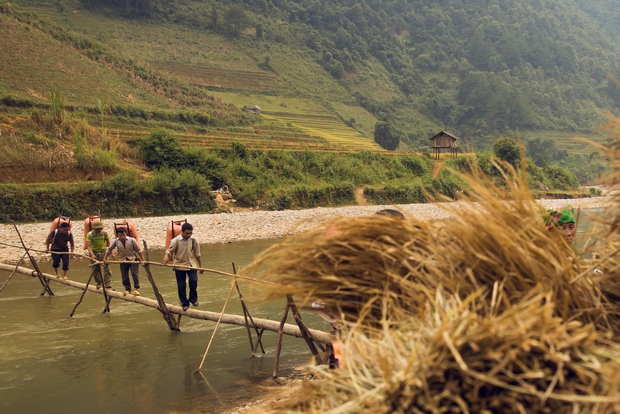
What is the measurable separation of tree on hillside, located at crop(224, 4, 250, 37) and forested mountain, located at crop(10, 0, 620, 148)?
0.19 m

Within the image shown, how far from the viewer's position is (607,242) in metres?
2.54

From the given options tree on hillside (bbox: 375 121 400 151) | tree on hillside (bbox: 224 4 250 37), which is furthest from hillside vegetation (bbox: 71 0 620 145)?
tree on hillside (bbox: 375 121 400 151)

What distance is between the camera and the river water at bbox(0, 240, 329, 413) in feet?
25.4

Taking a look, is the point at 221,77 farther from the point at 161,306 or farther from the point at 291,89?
the point at 161,306

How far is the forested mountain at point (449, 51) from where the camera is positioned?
10812 centimetres

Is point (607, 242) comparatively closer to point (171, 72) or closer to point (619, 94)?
point (171, 72)

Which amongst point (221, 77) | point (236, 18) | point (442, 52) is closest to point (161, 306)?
point (221, 77)

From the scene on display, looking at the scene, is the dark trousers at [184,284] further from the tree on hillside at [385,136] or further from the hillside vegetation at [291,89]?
the tree on hillside at [385,136]

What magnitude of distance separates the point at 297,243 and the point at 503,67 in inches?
5710

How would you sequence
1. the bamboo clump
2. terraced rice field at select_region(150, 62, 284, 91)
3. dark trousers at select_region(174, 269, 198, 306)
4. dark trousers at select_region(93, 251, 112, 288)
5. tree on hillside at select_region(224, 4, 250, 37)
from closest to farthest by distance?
the bamboo clump, dark trousers at select_region(174, 269, 198, 306), dark trousers at select_region(93, 251, 112, 288), terraced rice field at select_region(150, 62, 284, 91), tree on hillside at select_region(224, 4, 250, 37)

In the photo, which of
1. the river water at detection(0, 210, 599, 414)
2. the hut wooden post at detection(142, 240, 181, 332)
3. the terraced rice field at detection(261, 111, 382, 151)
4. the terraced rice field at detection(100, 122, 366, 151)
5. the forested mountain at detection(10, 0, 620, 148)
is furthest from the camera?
the forested mountain at detection(10, 0, 620, 148)

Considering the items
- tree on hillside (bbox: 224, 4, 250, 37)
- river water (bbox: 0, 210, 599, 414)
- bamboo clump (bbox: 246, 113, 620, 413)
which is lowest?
river water (bbox: 0, 210, 599, 414)

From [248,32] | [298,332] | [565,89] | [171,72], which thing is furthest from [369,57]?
[298,332]

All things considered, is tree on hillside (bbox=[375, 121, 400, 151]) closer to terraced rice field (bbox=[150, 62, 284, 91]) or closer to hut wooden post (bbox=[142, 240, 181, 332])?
terraced rice field (bbox=[150, 62, 284, 91])
